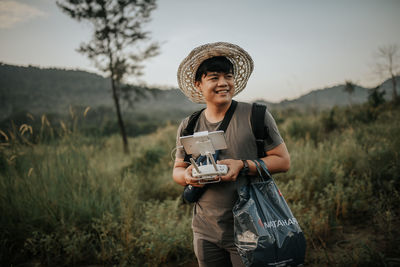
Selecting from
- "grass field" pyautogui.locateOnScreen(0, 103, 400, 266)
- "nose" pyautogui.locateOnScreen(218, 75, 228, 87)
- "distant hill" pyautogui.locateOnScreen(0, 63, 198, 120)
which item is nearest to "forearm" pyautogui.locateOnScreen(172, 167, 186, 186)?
"nose" pyautogui.locateOnScreen(218, 75, 228, 87)

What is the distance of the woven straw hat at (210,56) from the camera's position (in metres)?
1.68

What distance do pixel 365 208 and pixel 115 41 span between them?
11741mm

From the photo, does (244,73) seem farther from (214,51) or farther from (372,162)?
(372,162)

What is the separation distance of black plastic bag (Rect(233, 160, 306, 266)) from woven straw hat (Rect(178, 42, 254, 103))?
97cm

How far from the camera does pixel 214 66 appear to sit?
5.35 ft

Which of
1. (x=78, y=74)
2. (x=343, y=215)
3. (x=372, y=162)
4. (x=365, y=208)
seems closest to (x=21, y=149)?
(x=343, y=215)

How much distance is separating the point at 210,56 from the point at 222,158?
0.79 m

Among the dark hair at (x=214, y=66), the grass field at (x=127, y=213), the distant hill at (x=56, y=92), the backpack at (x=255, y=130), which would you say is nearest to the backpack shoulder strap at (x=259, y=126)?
the backpack at (x=255, y=130)

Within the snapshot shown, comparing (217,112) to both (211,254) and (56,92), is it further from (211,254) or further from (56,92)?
(56,92)

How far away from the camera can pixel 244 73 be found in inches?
78.5

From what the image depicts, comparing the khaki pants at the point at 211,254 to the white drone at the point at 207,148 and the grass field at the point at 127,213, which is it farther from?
the grass field at the point at 127,213

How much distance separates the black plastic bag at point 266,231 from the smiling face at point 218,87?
63 centimetres

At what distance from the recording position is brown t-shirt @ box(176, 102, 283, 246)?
58.2 inches

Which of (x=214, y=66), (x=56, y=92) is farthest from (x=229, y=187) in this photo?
(x=56, y=92)
